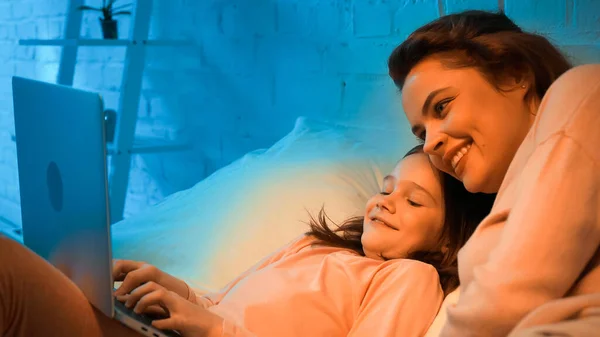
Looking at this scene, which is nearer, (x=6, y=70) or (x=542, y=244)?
(x=542, y=244)

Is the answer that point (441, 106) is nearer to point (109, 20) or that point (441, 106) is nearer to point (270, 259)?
point (270, 259)

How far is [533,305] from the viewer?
733 mm

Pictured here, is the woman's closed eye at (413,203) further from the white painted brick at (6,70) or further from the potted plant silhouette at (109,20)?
the white painted brick at (6,70)

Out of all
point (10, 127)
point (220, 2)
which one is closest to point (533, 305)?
point (220, 2)

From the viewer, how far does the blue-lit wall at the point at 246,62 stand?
66.6 inches

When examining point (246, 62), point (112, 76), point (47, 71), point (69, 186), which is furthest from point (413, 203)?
point (47, 71)

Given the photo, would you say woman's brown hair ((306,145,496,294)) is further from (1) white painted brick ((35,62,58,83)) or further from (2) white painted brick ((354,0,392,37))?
(1) white painted brick ((35,62,58,83))

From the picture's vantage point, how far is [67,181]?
3.01 feet

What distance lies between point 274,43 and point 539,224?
Answer: 1.52 m

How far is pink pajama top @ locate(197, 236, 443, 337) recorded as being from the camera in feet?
3.31

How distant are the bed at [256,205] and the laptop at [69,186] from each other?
16.5 inches

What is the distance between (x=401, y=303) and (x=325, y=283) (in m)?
0.15

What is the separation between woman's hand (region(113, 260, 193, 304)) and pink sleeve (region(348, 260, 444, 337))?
13.0 inches

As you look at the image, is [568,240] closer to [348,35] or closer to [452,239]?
[452,239]
